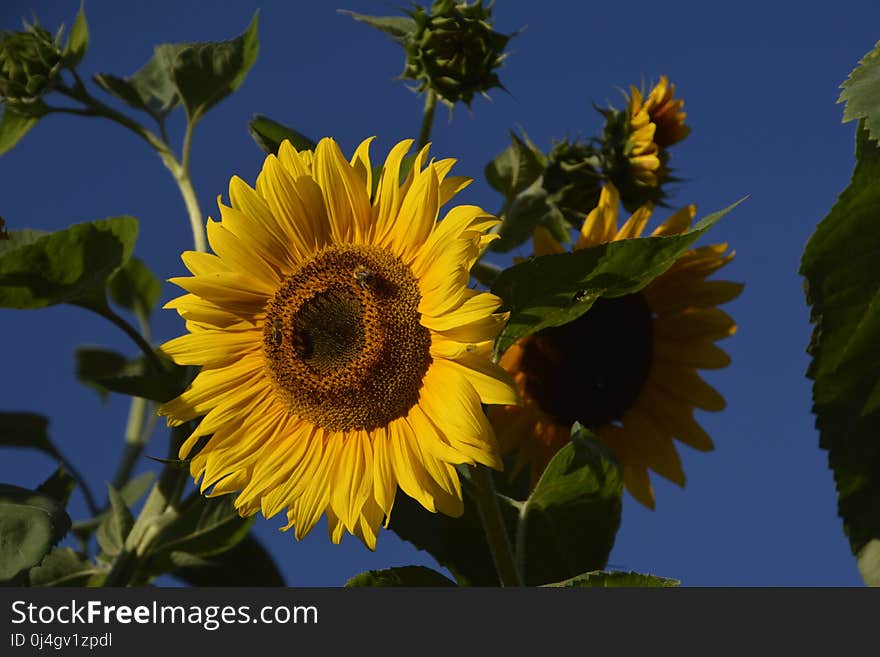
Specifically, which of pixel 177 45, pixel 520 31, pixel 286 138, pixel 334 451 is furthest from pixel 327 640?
pixel 177 45

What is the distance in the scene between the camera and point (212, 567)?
2488 mm

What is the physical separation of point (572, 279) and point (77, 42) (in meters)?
1.36

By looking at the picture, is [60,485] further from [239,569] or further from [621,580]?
[621,580]

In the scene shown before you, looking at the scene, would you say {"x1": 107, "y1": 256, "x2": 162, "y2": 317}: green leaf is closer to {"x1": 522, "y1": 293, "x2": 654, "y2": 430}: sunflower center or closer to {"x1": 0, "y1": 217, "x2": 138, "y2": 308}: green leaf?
Result: {"x1": 0, "y1": 217, "x2": 138, "y2": 308}: green leaf

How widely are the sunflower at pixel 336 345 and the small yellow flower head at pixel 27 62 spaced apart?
2.84 ft

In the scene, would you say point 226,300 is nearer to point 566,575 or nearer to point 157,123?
point 566,575

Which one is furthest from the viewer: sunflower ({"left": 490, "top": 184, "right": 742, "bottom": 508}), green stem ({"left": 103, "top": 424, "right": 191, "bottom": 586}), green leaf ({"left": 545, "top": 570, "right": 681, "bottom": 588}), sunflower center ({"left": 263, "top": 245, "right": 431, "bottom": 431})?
sunflower ({"left": 490, "top": 184, "right": 742, "bottom": 508})

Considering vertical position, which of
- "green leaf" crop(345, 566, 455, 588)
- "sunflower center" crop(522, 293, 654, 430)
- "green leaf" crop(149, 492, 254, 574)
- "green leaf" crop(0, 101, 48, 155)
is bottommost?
"green leaf" crop(345, 566, 455, 588)

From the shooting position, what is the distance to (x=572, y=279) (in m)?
1.71

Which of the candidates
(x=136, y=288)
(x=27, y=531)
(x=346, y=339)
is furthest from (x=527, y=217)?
(x=136, y=288)

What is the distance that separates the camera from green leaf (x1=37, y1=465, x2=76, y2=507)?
262cm

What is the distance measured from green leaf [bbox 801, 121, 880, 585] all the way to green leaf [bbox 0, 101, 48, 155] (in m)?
1.64

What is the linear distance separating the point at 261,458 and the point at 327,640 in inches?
14.1

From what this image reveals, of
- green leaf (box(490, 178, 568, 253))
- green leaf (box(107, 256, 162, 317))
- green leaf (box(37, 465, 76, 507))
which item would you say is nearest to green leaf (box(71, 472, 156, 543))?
green leaf (box(37, 465, 76, 507))
